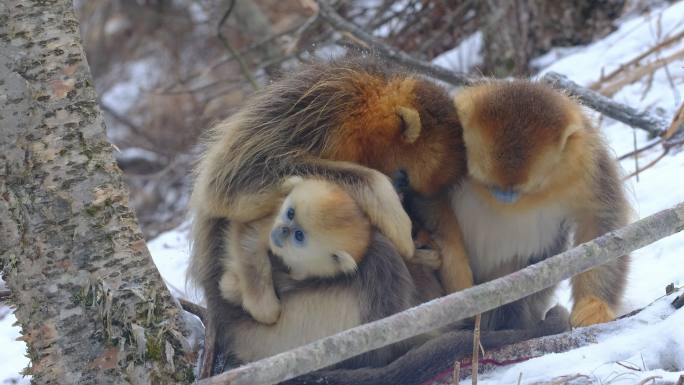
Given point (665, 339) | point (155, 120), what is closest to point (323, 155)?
point (665, 339)

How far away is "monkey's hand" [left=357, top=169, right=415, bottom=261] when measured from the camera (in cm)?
343

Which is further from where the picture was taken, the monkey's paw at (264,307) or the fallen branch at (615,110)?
the fallen branch at (615,110)

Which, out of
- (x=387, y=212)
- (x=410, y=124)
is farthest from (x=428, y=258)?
(x=410, y=124)

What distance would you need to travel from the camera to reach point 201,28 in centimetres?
1152

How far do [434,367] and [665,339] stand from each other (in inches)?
31.5

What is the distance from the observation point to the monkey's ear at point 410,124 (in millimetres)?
3512

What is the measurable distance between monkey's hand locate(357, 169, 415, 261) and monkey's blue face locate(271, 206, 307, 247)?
26cm

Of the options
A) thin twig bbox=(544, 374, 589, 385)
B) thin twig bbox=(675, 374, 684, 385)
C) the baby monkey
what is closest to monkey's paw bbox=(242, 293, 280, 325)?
the baby monkey

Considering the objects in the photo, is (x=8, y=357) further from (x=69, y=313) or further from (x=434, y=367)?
(x=434, y=367)

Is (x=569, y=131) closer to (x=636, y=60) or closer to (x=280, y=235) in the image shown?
(x=280, y=235)

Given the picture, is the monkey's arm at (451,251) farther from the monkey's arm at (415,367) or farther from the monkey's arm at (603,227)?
the monkey's arm at (603,227)

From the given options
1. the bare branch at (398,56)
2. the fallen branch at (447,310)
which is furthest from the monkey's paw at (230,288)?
the bare branch at (398,56)

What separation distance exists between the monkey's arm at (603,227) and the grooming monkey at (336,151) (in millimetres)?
598

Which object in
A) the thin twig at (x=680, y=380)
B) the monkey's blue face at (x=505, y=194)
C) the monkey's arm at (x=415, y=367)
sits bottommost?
the thin twig at (x=680, y=380)
